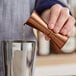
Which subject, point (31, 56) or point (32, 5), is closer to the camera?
point (31, 56)

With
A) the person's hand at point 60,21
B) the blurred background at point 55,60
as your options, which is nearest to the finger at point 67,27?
the person's hand at point 60,21

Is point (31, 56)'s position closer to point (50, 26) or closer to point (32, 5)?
point (50, 26)

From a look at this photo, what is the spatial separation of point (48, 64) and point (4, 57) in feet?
2.03

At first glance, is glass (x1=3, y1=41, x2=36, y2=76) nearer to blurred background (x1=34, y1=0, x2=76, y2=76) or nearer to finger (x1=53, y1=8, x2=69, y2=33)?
finger (x1=53, y1=8, x2=69, y2=33)

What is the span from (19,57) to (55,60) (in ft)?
2.20

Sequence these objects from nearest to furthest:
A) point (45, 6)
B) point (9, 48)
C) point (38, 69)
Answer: point (9, 48) < point (45, 6) < point (38, 69)

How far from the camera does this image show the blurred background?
945 millimetres

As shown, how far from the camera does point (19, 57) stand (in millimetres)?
334

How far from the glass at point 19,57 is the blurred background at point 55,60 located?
0.54 metres

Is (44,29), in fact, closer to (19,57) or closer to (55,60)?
(19,57)

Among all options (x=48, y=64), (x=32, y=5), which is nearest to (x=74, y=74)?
(x=48, y=64)

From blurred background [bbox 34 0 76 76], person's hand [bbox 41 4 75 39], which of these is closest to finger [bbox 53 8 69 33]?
person's hand [bbox 41 4 75 39]

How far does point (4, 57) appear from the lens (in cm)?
34

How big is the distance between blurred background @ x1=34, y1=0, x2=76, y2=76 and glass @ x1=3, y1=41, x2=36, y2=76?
1.77ft
